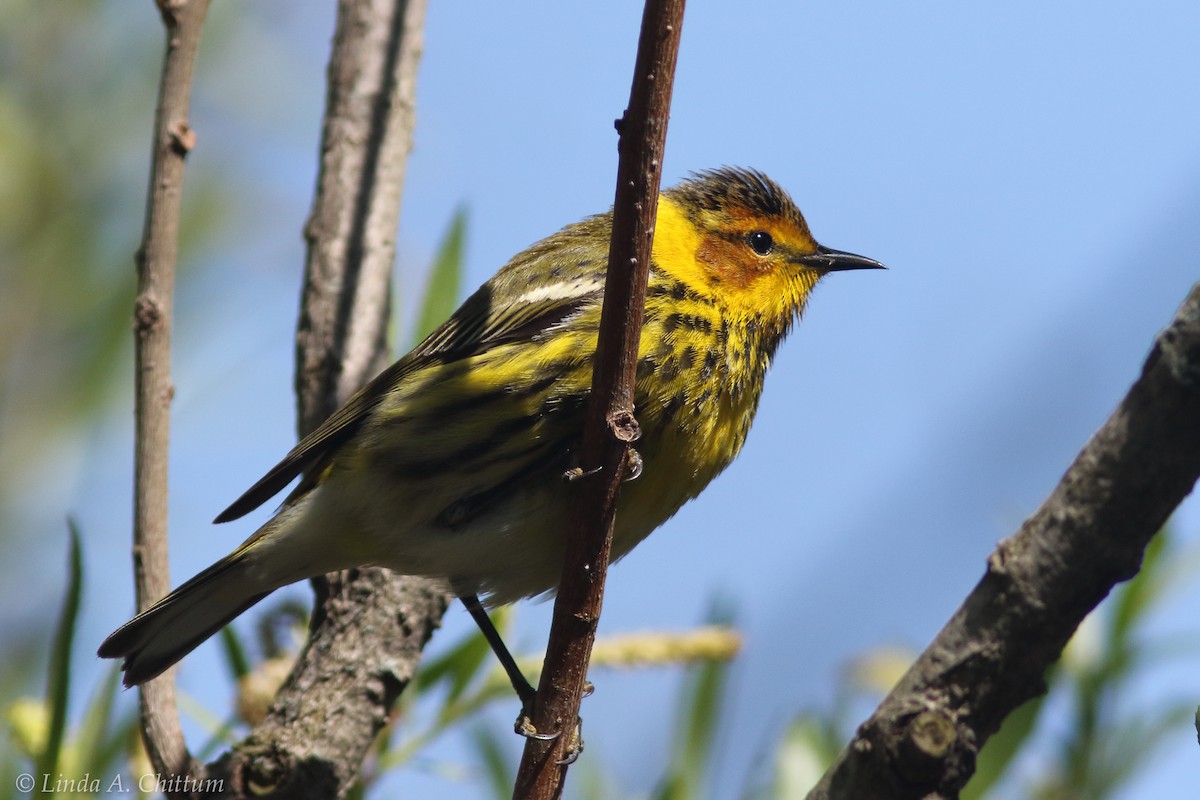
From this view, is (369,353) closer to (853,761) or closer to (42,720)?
(42,720)

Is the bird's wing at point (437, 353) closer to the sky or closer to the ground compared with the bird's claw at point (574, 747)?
closer to the sky

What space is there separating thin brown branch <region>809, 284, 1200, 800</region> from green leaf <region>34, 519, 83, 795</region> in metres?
1.68

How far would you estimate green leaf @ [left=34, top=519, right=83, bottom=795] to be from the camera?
2.79 metres

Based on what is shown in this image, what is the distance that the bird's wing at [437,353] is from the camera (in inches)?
147

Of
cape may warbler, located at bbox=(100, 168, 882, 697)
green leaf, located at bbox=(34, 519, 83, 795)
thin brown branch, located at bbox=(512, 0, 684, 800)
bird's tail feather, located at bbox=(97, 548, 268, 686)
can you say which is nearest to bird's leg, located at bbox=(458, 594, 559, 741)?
cape may warbler, located at bbox=(100, 168, 882, 697)

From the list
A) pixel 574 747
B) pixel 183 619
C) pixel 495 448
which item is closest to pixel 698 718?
pixel 574 747

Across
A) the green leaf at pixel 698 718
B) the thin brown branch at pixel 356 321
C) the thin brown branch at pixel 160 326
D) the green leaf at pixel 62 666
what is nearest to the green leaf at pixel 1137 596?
the green leaf at pixel 698 718

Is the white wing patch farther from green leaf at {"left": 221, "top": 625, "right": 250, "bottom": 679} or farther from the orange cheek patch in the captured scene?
green leaf at {"left": 221, "top": 625, "right": 250, "bottom": 679}

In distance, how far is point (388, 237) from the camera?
Answer: 427cm

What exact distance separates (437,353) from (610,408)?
1.50 metres

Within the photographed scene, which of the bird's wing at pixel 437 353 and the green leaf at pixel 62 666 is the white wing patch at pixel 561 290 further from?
the green leaf at pixel 62 666

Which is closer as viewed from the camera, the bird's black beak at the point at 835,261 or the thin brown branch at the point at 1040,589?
the thin brown branch at the point at 1040,589

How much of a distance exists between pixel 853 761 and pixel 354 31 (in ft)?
10.8

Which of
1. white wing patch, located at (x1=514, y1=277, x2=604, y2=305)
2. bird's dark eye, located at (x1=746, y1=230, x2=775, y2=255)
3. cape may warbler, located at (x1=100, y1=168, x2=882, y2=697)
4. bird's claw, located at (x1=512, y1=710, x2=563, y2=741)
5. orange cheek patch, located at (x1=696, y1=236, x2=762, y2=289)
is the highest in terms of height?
bird's dark eye, located at (x1=746, y1=230, x2=775, y2=255)
